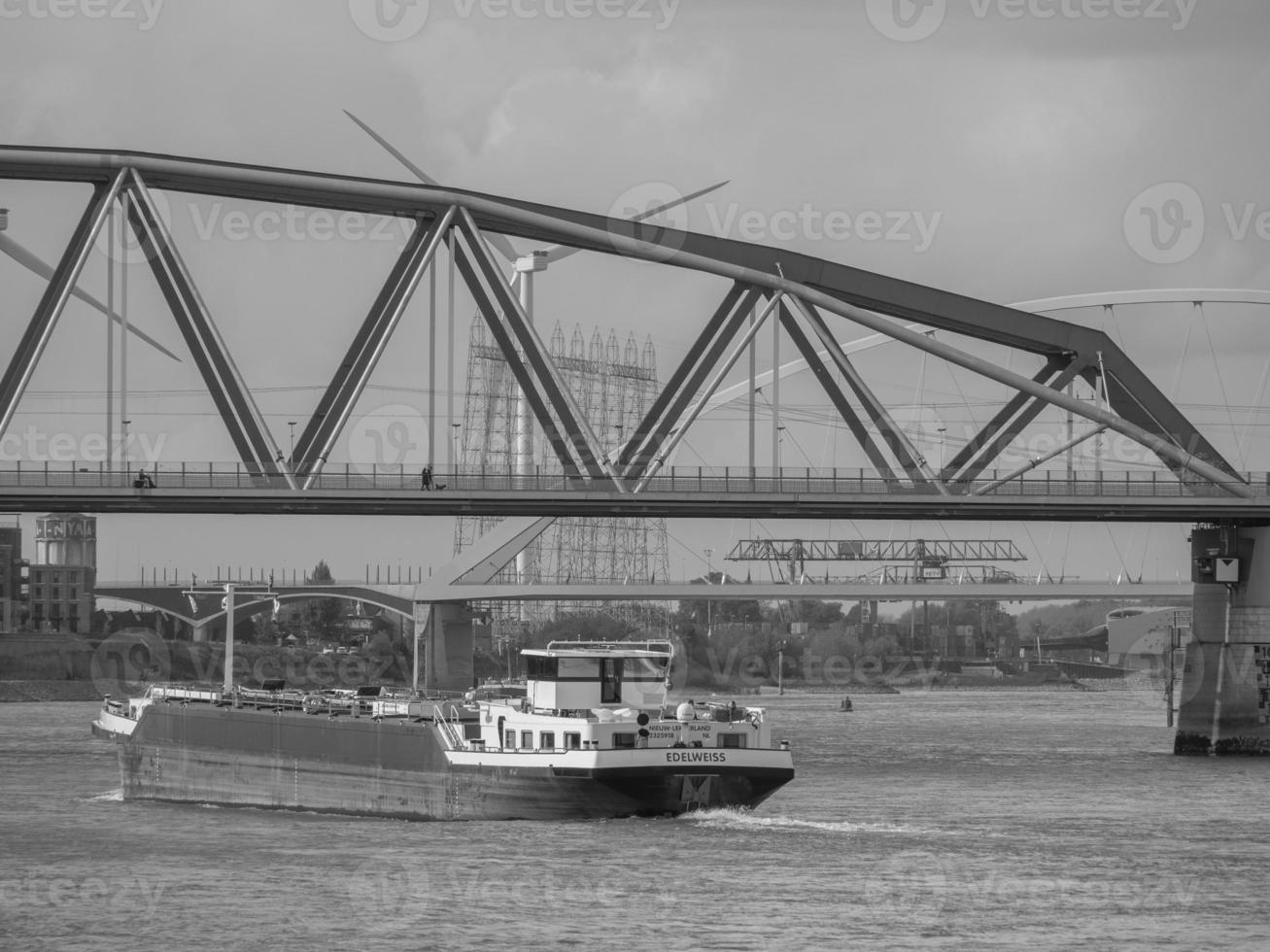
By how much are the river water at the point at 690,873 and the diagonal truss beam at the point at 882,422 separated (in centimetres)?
1578

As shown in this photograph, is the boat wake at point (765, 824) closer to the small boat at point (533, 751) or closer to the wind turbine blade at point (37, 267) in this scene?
the small boat at point (533, 751)

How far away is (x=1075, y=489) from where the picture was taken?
97.7 m

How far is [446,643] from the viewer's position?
128 m

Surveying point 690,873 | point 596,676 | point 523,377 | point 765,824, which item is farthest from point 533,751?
point 523,377

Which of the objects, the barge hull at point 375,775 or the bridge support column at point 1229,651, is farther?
the bridge support column at point 1229,651

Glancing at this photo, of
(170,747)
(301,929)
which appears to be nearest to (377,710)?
(170,747)

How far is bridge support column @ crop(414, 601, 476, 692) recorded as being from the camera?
12036 centimetres

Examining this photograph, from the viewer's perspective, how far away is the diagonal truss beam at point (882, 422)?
92.6 metres

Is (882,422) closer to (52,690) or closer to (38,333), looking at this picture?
(38,333)

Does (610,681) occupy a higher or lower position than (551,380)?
lower

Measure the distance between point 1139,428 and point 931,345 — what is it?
9.60 m

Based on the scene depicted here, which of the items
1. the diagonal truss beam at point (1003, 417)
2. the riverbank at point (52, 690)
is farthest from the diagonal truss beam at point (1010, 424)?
the riverbank at point (52, 690)

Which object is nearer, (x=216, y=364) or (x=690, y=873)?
(x=690, y=873)

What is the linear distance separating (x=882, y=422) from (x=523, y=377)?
14056 millimetres
